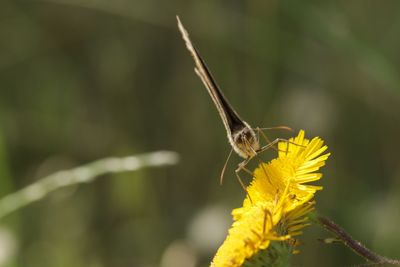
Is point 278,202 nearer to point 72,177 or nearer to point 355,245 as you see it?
point 355,245

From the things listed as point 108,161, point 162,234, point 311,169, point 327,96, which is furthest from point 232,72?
point 311,169

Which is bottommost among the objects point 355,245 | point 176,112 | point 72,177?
point 355,245

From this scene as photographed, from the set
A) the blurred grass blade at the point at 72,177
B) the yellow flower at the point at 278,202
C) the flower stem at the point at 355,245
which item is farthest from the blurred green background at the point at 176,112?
the flower stem at the point at 355,245

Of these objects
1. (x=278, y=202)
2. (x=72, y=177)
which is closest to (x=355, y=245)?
(x=278, y=202)

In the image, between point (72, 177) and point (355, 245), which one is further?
point (72, 177)

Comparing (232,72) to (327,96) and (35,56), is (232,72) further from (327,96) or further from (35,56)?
(35,56)

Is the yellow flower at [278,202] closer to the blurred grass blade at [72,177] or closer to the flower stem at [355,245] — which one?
the flower stem at [355,245]

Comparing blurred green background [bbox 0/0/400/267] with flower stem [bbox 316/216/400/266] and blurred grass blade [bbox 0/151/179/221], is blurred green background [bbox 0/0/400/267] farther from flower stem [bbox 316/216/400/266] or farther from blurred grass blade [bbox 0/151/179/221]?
flower stem [bbox 316/216/400/266]

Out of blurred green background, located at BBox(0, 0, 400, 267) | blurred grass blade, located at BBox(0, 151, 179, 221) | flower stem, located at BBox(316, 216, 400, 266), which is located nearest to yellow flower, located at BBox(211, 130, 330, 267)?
flower stem, located at BBox(316, 216, 400, 266)
